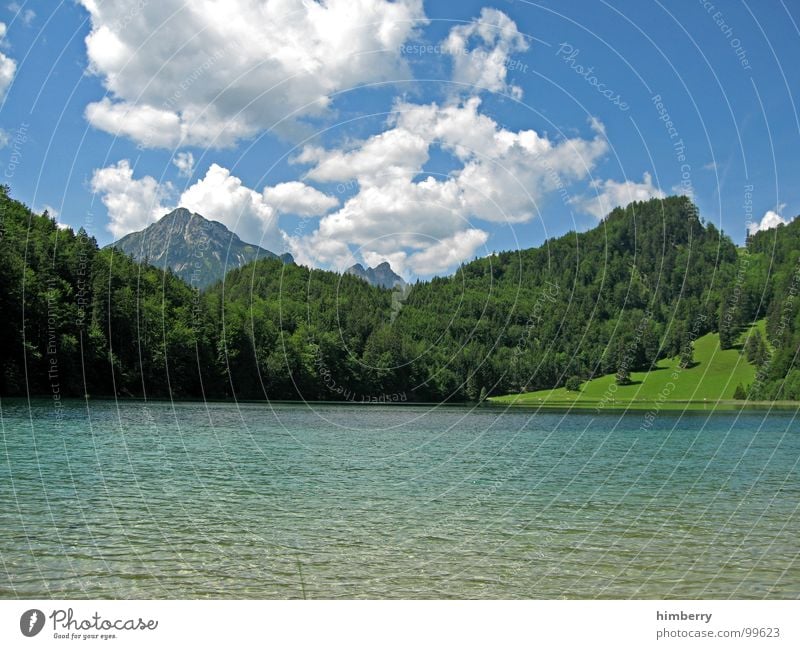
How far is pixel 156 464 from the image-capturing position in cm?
3081

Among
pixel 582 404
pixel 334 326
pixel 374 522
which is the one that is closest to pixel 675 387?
pixel 582 404

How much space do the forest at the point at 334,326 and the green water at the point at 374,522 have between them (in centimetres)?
1531

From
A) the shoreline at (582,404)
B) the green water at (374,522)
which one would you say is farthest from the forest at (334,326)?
the green water at (374,522)

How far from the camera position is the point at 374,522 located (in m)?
19.5

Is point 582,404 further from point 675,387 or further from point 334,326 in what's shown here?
point 334,326

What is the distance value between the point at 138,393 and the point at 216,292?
138 feet

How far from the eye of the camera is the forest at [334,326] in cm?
7644

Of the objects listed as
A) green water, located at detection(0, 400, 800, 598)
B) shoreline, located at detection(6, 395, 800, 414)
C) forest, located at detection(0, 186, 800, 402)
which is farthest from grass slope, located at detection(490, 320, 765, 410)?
green water, located at detection(0, 400, 800, 598)

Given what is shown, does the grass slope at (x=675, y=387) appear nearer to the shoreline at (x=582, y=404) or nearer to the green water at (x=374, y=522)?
the shoreline at (x=582, y=404)

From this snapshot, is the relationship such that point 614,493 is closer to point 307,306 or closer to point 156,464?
point 156,464

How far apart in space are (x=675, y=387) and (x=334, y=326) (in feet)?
295

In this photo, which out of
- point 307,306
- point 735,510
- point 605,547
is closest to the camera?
point 605,547

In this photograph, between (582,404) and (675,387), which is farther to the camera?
(675,387)
